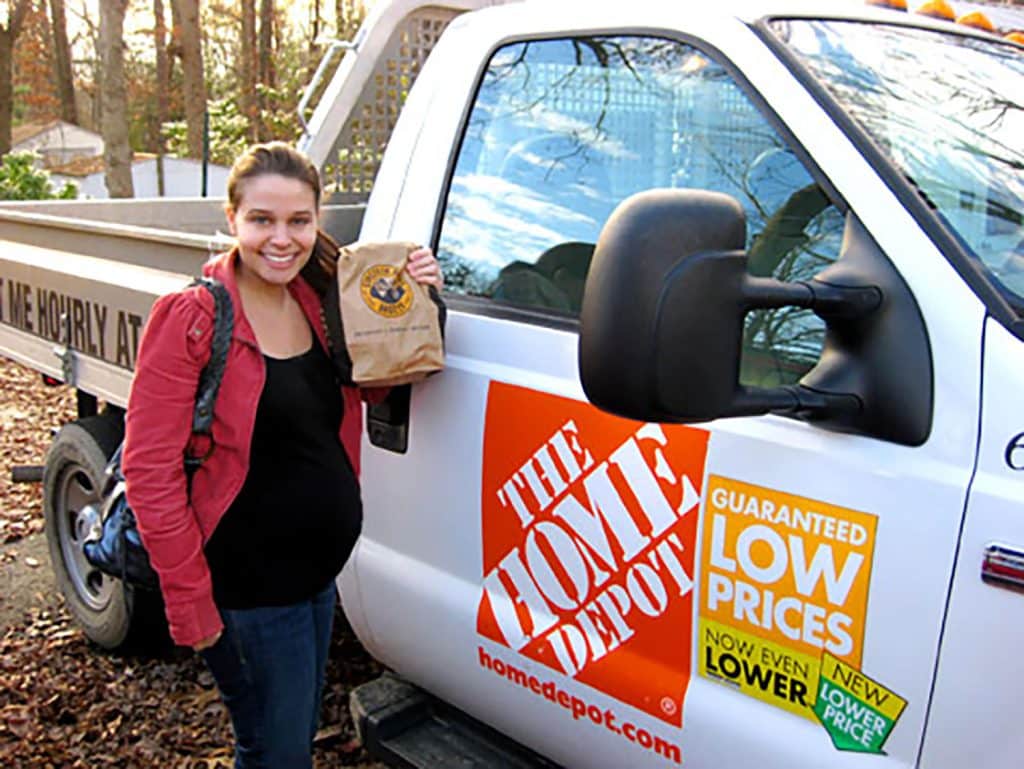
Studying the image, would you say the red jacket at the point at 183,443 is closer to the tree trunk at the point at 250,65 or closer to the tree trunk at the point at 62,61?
the tree trunk at the point at 250,65

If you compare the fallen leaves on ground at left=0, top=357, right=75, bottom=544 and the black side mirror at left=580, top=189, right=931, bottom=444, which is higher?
the black side mirror at left=580, top=189, right=931, bottom=444

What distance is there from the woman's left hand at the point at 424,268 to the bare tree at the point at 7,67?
27919 millimetres

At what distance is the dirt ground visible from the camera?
3576 millimetres

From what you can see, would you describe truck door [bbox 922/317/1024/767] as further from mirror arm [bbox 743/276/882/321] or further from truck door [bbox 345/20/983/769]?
mirror arm [bbox 743/276/882/321]

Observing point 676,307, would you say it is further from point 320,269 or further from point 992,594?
point 320,269

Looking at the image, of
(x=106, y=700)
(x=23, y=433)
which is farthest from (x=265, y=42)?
(x=106, y=700)

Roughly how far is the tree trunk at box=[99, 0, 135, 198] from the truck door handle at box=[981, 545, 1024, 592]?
17.0 metres

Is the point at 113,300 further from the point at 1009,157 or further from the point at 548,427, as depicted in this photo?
the point at 1009,157

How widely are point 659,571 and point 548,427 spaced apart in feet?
1.28

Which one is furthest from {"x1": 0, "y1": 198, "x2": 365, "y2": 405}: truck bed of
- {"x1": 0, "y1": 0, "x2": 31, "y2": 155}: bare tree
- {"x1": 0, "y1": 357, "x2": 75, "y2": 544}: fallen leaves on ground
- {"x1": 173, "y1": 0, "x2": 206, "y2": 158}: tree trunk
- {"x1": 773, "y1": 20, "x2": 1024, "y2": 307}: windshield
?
{"x1": 0, "y1": 0, "x2": 31, "y2": 155}: bare tree

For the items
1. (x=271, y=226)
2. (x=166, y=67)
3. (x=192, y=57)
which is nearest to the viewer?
(x=271, y=226)

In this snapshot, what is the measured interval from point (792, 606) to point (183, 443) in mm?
1155

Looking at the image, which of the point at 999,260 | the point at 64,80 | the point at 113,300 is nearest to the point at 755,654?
A: the point at 999,260

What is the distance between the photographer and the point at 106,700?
389 cm
